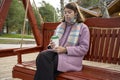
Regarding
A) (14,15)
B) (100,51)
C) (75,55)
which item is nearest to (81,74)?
(75,55)

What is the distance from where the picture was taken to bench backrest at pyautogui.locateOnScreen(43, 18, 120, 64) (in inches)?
132

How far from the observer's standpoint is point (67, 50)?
316 centimetres

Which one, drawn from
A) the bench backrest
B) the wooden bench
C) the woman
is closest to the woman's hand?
the woman

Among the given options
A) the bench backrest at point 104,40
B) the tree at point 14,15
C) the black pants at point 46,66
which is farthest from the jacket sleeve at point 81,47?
the tree at point 14,15

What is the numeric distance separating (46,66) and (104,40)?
934mm

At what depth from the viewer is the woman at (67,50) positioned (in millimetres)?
3004

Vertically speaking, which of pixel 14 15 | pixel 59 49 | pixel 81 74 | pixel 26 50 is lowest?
pixel 81 74

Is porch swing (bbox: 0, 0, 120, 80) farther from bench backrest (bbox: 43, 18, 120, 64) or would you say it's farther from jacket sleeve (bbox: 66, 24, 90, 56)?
jacket sleeve (bbox: 66, 24, 90, 56)

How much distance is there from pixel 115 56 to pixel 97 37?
14.5 inches

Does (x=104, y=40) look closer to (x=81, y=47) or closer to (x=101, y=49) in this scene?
(x=101, y=49)

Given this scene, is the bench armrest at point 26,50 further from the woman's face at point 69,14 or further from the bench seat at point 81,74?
the woman's face at point 69,14

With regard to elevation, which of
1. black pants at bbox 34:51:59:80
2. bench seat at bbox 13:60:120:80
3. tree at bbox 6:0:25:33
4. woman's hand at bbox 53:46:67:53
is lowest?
bench seat at bbox 13:60:120:80

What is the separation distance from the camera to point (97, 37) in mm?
3578

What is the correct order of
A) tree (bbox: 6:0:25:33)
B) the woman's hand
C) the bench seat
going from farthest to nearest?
tree (bbox: 6:0:25:33)
the woman's hand
the bench seat
